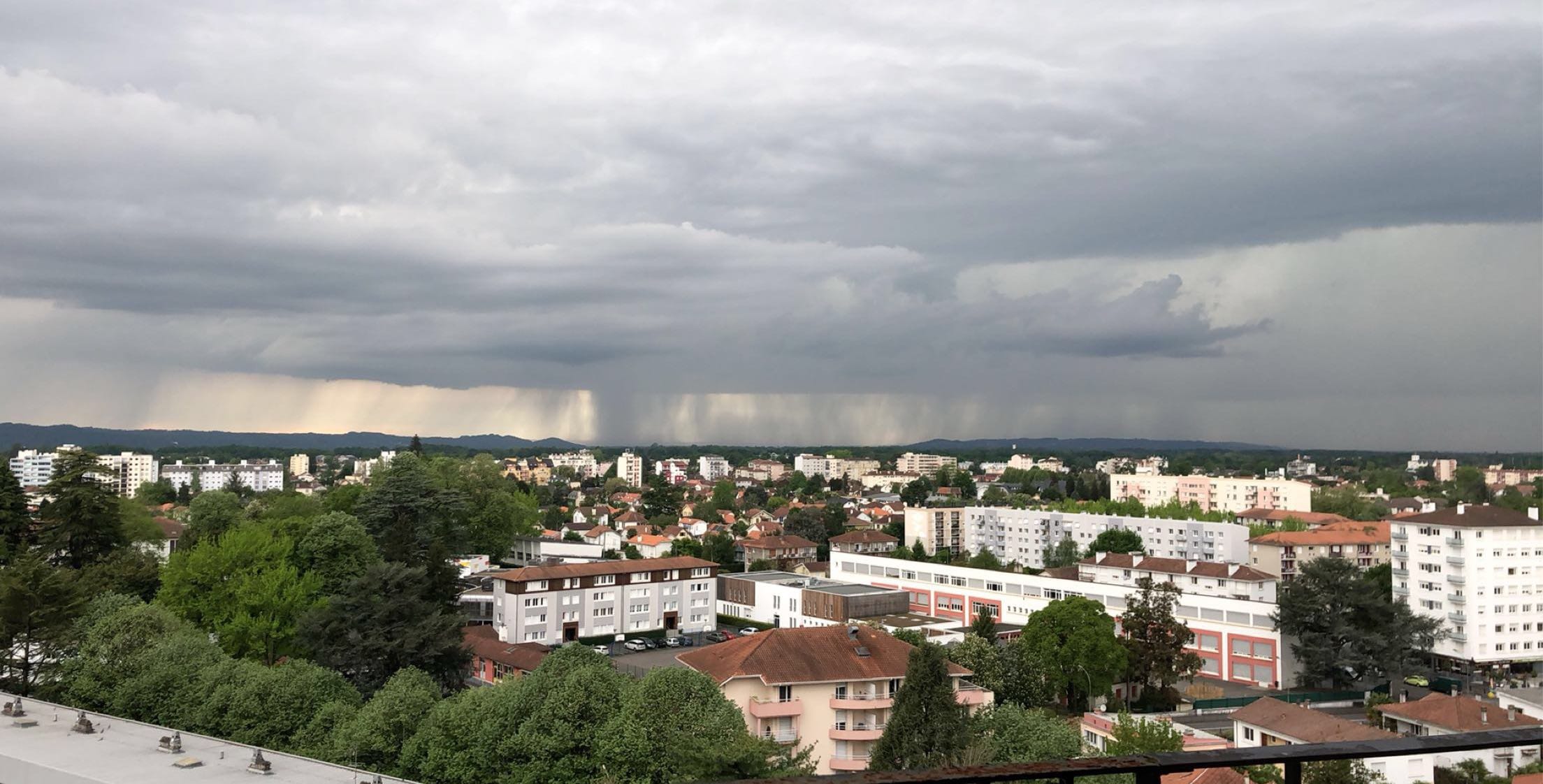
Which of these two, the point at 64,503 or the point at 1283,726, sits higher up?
the point at 64,503

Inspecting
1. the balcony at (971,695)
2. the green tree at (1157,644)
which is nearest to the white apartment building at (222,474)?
the green tree at (1157,644)

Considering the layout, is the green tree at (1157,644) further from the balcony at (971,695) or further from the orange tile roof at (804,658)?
the orange tile roof at (804,658)

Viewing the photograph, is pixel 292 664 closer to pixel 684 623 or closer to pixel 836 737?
pixel 836 737

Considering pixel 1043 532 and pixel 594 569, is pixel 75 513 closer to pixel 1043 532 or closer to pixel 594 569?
pixel 594 569

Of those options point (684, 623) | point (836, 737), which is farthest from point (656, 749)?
point (684, 623)

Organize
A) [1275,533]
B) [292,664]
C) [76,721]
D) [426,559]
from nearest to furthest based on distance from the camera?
Result: [76,721] < [292,664] < [426,559] < [1275,533]

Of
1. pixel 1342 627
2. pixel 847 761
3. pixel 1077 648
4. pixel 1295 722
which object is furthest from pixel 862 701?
pixel 1342 627
